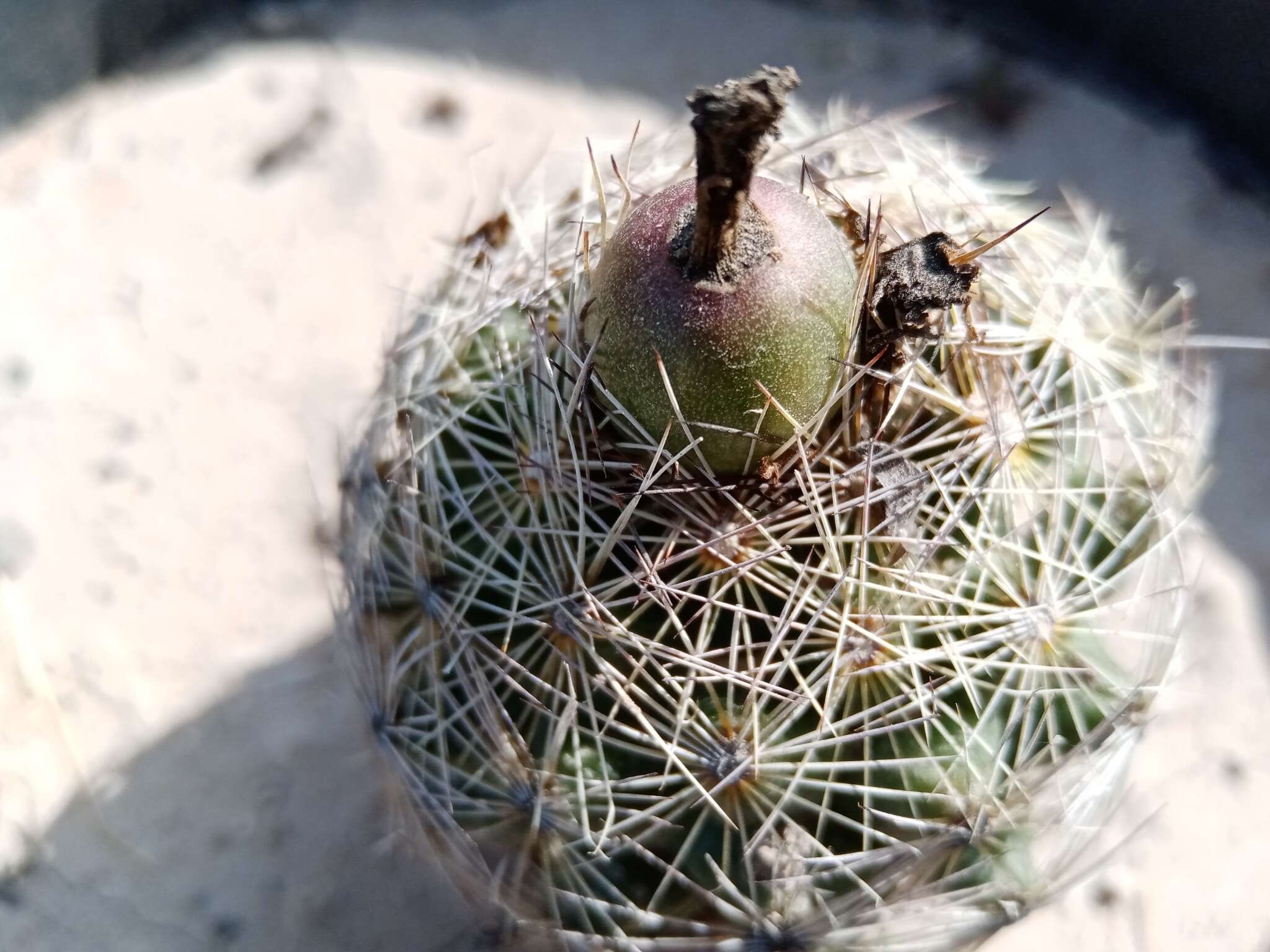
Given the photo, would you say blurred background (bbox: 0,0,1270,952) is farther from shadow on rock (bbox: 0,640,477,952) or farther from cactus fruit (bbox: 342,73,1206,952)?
cactus fruit (bbox: 342,73,1206,952)

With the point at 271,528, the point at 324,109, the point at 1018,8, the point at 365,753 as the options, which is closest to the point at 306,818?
the point at 365,753

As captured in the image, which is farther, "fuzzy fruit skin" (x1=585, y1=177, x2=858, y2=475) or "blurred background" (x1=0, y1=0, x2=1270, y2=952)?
"blurred background" (x1=0, y1=0, x2=1270, y2=952)

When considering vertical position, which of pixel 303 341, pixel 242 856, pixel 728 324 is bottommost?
pixel 242 856

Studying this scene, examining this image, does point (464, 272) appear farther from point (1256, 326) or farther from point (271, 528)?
point (1256, 326)

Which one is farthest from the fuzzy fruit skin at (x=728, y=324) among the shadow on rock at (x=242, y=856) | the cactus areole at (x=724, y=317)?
the shadow on rock at (x=242, y=856)

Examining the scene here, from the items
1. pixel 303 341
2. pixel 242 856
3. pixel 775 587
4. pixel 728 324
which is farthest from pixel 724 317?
pixel 303 341

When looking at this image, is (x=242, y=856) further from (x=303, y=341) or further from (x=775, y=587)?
(x=775, y=587)

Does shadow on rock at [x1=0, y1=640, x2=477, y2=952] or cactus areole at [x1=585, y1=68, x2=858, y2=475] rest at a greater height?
cactus areole at [x1=585, y1=68, x2=858, y2=475]

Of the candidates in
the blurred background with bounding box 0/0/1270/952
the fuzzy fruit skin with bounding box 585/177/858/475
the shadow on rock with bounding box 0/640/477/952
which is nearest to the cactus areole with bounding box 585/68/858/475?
the fuzzy fruit skin with bounding box 585/177/858/475
